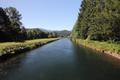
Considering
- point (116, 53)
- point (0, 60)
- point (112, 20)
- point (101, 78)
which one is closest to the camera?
point (101, 78)

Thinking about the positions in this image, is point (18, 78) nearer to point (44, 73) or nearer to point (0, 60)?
point (44, 73)

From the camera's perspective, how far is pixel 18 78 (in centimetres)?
2278

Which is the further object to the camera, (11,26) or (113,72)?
(11,26)

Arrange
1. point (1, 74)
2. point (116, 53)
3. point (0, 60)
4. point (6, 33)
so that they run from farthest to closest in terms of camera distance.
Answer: point (6, 33), point (116, 53), point (0, 60), point (1, 74)

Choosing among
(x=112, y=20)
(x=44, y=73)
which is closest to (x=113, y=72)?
(x=44, y=73)

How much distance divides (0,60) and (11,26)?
59.5 m

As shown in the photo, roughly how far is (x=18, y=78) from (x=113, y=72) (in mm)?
10004

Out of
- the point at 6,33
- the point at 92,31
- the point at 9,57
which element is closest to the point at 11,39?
the point at 6,33

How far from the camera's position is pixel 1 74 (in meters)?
25.1

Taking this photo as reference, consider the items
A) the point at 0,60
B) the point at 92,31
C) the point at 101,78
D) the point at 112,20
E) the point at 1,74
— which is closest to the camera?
the point at 101,78

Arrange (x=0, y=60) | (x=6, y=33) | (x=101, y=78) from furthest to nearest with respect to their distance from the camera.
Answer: (x=6, y=33)
(x=0, y=60)
(x=101, y=78)

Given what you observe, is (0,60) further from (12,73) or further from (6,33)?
(6,33)

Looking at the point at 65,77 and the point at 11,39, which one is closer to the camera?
the point at 65,77

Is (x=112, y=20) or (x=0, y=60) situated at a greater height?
(x=112, y=20)
